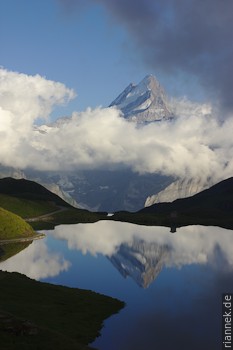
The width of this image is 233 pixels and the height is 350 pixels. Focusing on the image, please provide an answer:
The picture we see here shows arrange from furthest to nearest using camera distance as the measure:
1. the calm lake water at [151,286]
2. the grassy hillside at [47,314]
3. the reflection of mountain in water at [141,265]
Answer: the reflection of mountain in water at [141,265] → the calm lake water at [151,286] → the grassy hillside at [47,314]

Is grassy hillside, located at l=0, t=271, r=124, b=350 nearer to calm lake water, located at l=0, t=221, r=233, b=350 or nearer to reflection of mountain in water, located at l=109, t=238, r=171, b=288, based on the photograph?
calm lake water, located at l=0, t=221, r=233, b=350

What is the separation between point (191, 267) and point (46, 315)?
84236 mm

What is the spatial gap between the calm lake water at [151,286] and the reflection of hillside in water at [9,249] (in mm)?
2700

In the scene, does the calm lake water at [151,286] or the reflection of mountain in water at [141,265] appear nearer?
the calm lake water at [151,286]

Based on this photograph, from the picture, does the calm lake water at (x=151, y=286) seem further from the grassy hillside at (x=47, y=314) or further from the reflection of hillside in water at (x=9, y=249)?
the grassy hillside at (x=47, y=314)

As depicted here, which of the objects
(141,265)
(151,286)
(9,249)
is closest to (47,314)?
(151,286)

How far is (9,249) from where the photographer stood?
182 meters

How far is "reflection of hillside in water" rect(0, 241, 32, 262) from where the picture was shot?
165113 millimetres

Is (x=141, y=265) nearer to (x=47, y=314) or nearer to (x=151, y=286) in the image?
(x=151, y=286)

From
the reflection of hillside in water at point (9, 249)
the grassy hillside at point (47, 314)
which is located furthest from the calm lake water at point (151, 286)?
the grassy hillside at point (47, 314)

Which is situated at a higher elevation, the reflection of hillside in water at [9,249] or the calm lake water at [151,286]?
the reflection of hillside in water at [9,249]

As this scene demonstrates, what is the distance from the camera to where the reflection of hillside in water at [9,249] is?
165 meters

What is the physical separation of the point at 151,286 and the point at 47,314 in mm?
45356

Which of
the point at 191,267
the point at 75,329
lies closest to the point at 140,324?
the point at 75,329
